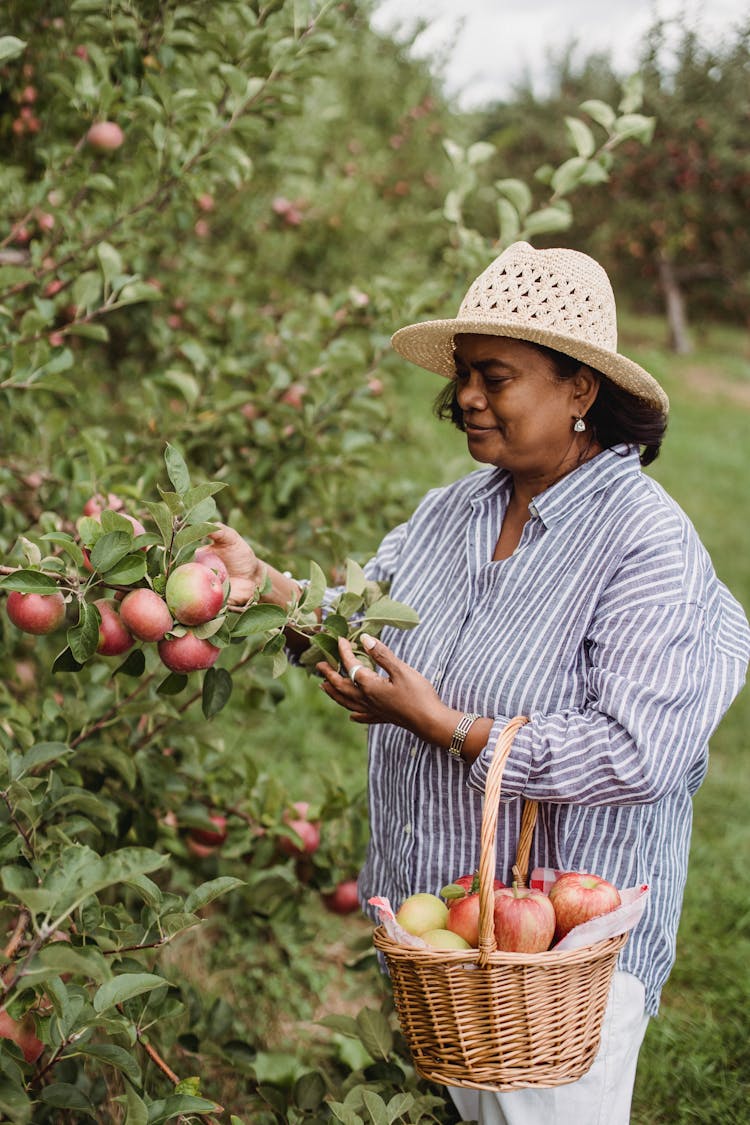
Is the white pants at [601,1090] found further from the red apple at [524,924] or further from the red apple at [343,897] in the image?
the red apple at [343,897]

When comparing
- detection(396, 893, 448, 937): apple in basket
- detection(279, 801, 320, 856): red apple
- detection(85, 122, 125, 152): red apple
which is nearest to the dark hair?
detection(396, 893, 448, 937): apple in basket

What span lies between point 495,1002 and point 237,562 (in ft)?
2.49

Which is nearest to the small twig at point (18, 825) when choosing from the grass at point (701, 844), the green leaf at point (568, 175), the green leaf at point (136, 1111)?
the green leaf at point (136, 1111)

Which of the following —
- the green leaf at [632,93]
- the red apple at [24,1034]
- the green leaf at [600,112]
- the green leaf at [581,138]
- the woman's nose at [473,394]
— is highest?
the green leaf at [632,93]

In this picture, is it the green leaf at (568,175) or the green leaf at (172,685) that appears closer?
the green leaf at (172,685)

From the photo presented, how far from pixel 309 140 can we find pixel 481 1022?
15.2ft

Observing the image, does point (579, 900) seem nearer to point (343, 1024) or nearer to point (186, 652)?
point (186, 652)

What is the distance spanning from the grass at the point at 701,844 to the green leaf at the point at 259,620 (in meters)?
1.04

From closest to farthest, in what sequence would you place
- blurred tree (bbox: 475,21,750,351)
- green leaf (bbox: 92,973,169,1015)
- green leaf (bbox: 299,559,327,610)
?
1. green leaf (bbox: 92,973,169,1015)
2. green leaf (bbox: 299,559,327,610)
3. blurred tree (bbox: 475,21,750,351)

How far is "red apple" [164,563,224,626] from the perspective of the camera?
1.39 m

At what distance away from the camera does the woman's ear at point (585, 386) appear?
5.59 ft

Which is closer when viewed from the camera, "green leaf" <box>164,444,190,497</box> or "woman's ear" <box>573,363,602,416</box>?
"green leaf" <box>164,444,190,497</box>

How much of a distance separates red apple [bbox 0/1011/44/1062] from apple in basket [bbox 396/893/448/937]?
495 millimetres

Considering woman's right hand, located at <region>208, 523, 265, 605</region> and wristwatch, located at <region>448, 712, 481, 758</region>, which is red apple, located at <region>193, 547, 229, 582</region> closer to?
woman's right hand, located at <region>208, 523, 265, 605</region>
